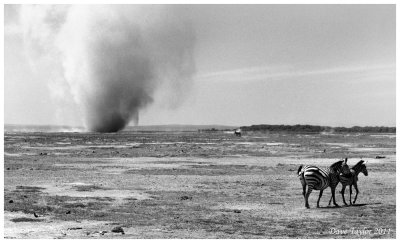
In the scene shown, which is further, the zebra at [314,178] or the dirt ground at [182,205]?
the zebra at [314,178]

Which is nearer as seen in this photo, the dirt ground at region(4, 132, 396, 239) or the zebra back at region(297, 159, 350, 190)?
the dirt ground at region(4, 132, 396, 239)

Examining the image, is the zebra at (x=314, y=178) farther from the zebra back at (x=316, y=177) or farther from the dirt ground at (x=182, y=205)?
the dirt ground at (x=182, y=205)

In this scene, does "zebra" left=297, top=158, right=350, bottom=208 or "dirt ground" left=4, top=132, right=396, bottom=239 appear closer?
"dirt ground" left=4, top=132, right=396, bottom=239

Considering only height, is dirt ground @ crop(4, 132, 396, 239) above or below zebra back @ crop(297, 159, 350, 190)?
below

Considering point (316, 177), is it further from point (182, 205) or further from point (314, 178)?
point (182, 205)

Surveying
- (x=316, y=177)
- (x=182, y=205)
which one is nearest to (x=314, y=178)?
(x=316, y=177)

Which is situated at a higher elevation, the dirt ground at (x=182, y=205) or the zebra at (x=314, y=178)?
the zebra at (x=314, y=178)

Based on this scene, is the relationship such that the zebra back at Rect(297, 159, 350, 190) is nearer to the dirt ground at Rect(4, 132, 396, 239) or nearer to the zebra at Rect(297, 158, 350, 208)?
the zebra at Rect(297, 158, 350, 208)

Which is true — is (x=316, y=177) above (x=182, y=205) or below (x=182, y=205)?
above

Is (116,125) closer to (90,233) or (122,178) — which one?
(122,178)

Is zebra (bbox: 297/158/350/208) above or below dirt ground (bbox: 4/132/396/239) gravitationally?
above


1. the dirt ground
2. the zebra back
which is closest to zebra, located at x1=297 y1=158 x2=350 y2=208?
the zebra back

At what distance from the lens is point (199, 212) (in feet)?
53.7

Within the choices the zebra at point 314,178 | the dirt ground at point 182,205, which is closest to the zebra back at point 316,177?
the zebra at point 314,178
